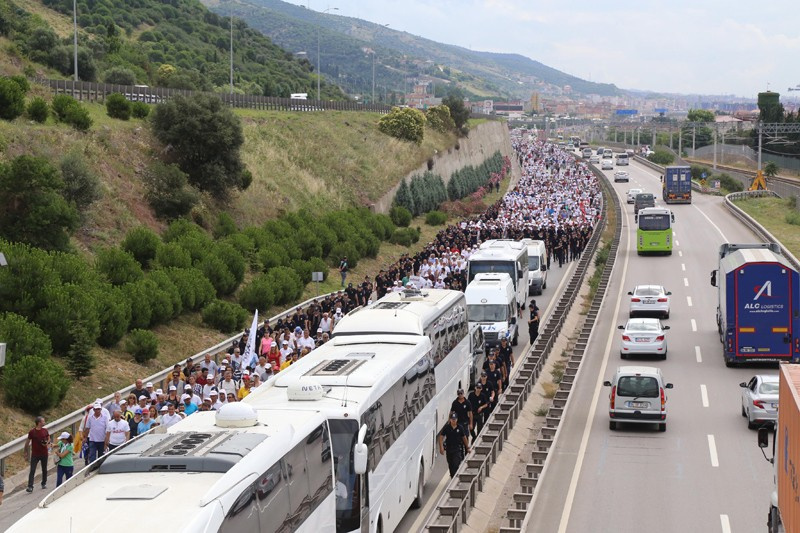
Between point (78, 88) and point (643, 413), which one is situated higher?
point (78, 88)

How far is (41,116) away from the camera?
45.9m

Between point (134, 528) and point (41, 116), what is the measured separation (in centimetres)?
3909

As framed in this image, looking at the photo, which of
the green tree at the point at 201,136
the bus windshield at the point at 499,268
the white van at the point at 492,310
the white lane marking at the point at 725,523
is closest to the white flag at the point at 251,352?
the white van at the point at 492,310

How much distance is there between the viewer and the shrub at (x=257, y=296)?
133 ft

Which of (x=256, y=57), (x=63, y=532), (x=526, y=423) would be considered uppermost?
(x=256, y=57)

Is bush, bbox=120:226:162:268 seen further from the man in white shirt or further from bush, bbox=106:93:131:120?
the man in white shirt

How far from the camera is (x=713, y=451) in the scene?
24531 mm

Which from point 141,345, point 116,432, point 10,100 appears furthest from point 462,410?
point 10,100

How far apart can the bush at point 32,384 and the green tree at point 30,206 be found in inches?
357

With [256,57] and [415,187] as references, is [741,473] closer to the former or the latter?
[415,187]

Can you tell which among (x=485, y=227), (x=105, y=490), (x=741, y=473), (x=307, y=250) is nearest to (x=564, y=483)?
(x=741, y=473)

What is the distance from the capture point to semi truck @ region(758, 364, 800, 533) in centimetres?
1193

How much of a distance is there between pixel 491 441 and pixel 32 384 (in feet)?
33.7

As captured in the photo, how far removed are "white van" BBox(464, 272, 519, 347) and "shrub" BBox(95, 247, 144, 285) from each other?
1029cm
